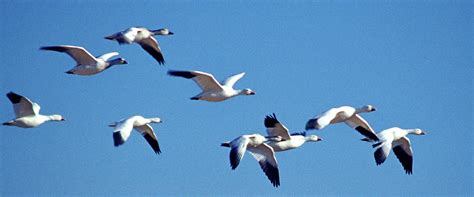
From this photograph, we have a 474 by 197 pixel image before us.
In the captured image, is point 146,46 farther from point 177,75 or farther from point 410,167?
point 410,167

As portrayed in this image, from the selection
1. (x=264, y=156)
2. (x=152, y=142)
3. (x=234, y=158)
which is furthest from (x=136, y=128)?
(x=234, y=158)

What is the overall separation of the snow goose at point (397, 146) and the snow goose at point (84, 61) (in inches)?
170

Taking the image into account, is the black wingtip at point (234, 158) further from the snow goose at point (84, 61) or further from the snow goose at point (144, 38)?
the snow goose at point (84, 61)

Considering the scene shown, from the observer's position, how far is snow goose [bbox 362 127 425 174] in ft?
71.3

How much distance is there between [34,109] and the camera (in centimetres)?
2161

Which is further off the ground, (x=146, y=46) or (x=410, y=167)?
(x=146, y=46)

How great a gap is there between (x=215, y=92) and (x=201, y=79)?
1.17 feet

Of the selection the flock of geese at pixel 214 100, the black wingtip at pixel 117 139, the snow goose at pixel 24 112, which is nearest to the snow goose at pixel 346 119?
the flock of geese at pixel 214 100

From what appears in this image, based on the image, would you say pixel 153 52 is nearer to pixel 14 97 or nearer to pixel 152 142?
pixel 152 142

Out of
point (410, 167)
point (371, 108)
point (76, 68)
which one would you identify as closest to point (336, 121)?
point (371, 108)

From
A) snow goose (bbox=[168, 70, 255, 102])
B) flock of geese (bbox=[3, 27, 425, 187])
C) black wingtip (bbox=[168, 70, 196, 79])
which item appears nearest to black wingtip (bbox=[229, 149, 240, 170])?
flock of geese (bbox=[3, 27, 425, 187])

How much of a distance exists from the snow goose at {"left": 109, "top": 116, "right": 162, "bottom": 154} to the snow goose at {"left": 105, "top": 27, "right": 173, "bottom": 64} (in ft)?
3.68

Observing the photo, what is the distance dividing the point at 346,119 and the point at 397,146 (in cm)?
206

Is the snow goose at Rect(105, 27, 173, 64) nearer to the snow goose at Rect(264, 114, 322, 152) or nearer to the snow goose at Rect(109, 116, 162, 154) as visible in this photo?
the snow goose at Rect(109, 116, 162, 154)
